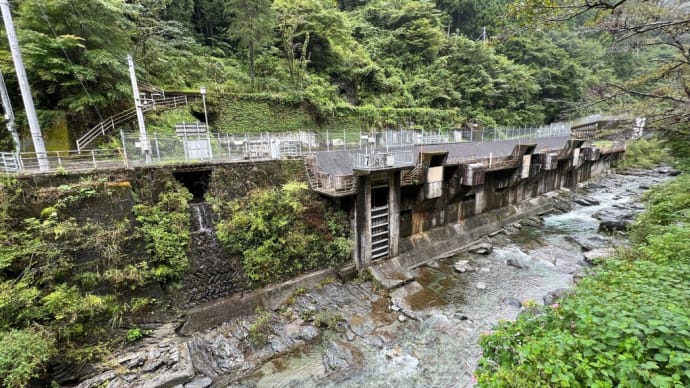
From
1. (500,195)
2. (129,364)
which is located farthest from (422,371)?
(500,195)

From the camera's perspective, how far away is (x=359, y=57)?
98.0ft

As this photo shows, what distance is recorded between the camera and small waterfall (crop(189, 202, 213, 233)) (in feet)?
33.7

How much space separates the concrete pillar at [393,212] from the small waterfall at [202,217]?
820 centimetres

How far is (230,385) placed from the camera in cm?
777

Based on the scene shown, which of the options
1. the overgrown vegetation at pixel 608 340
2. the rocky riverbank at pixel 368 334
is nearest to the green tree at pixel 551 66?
the rocky riverbank at pixel 368 334

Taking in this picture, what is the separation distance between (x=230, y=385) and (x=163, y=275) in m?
4.20

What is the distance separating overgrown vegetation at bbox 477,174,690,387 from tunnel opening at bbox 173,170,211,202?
11048 mm

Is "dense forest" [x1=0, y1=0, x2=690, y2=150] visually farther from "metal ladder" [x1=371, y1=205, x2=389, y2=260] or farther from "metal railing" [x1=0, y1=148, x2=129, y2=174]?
"metal ladder" [x1=371, y1=205, x2=389, y2=260]

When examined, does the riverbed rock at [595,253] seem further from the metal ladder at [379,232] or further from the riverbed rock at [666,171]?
the riverbed rock at [666,171]

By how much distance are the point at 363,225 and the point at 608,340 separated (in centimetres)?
971

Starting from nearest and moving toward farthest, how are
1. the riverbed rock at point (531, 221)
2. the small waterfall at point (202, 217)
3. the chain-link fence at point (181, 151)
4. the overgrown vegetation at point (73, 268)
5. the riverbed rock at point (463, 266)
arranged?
the overgrown vegetation at point (73, 268) → the chain-link fence at point (181, 151) → the small waterfall at point (202, 217) → the riverbed rock at point (463, 266) → the riverbed rock at point (531, 221)

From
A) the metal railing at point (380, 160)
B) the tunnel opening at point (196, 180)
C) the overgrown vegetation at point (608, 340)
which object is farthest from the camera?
the metal railing at point (380, 160)

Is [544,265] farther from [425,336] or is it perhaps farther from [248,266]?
[248,266]

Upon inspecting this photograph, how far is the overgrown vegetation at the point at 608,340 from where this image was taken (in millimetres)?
3102
